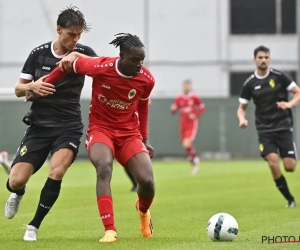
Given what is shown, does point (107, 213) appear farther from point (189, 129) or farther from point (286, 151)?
point (189, 129)

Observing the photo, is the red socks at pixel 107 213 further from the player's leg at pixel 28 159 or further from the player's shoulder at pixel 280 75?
the player's shoulder at pixel 280 75

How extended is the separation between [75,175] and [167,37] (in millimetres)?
12971

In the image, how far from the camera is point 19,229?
10484 mm

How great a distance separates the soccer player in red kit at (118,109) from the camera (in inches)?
346

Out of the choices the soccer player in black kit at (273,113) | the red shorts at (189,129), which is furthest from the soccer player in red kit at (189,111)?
the soccer player in black kit at (273,113)

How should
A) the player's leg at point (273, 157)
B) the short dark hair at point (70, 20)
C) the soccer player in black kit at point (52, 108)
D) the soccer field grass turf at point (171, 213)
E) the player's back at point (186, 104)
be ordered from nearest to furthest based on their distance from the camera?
the soccer field grass turf at point (171, 213) < the short dark hair at point (70, 20) < the soccer player in black kit at point (52, 108) < the player's leg at point (273, 157) < the player's back at point (186, 104)

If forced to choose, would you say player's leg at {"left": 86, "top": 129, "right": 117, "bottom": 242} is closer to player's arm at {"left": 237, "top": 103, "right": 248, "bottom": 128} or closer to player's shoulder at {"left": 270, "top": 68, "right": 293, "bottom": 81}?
player's arm at {"left": 237, "top": 103, "right": 248, "bottom": 128}

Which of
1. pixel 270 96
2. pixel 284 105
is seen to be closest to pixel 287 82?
pixel 270 96

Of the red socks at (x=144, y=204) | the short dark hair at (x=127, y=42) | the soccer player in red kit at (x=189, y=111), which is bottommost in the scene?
the soccer player in red kit at (x=189, y=111)

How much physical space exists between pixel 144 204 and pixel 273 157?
4739 millimetres

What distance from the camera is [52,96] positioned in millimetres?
9406

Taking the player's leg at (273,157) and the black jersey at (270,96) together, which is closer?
the player's leg at (273,157)

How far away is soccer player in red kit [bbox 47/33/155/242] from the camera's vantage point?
8.78 metres

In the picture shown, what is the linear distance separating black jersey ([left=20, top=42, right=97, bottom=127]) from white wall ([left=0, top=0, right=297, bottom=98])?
24.6m
